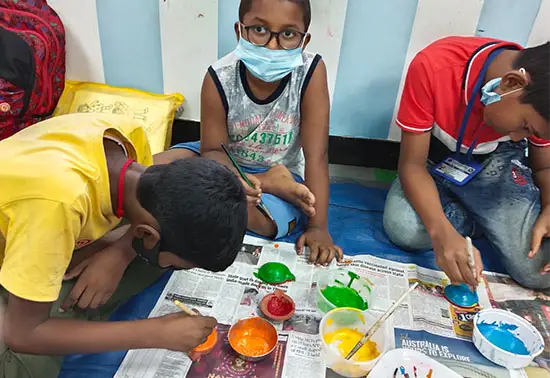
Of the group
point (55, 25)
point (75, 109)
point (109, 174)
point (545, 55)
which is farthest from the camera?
point (75, 109)

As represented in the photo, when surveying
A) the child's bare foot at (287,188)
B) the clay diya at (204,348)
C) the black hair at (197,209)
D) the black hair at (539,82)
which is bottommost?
the clay diya at (204,348)

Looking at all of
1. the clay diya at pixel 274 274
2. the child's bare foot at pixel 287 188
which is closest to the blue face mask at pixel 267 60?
the child's bare foot at pixel 287 188

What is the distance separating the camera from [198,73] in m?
1.55

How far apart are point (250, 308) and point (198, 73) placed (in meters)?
0.86

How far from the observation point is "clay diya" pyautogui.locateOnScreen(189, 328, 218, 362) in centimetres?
90

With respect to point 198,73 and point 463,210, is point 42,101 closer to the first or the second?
point 198,73

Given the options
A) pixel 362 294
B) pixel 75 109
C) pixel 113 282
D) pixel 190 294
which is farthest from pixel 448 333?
pixel 75 109

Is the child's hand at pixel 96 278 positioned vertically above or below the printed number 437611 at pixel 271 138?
below

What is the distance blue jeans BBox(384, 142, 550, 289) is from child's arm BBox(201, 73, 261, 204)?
444 mm

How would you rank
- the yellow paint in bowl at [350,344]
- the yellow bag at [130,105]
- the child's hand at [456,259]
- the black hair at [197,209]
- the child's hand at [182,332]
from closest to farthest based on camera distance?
the black hair at [197,209] → the child's hand at [182,332] → the yellow paint in bowl at [350,344] → the child's hand at [456,259] → the yellow bag at [130,105]

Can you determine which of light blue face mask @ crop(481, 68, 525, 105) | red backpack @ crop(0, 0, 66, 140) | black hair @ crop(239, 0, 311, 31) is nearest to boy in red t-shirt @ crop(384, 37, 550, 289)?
light blue face mask @ crop(481, 68, 525, 105)

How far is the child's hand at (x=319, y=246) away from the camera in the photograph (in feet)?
3.85

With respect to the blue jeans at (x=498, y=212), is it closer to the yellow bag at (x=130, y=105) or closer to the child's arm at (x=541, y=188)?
the child's arm at (x=541, y=188)

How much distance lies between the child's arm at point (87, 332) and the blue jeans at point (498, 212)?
0.65 metres
